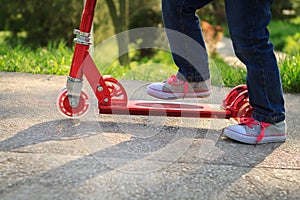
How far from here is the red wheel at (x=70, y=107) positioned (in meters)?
2.41

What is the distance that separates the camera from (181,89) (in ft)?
8.81

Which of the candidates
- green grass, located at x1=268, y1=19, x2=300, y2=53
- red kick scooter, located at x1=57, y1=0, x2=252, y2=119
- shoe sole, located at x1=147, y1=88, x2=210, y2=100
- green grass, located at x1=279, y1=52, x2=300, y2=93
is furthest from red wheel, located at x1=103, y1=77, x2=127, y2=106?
green grass, located at x1=268, y1=19, x2=300, y2=53

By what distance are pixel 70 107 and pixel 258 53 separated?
2.91ft

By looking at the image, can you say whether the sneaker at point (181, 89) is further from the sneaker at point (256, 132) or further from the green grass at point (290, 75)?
the green grass at point (290, 75)

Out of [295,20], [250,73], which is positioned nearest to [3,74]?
[250,73]

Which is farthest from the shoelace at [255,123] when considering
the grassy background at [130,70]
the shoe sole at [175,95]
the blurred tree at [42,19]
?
the blurred tree at [42,19]

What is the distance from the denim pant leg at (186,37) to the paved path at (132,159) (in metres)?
0.27

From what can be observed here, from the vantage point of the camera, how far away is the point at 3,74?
11.3ft

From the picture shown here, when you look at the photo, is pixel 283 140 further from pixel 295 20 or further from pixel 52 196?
pixel 295 20

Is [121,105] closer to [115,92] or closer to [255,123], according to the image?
[115,92]

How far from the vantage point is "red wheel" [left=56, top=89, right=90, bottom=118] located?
2414 mm

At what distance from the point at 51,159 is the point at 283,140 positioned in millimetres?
1024

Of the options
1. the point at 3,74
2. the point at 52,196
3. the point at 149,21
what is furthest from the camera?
the point at 149,21

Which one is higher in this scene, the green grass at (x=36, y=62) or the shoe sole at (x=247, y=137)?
the green grass at (x=36, y=62)
